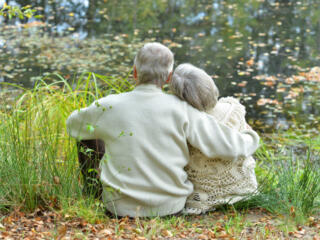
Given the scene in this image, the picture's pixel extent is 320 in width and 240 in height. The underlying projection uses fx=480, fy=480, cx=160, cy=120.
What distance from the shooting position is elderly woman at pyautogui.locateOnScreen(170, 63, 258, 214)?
2.90 meters

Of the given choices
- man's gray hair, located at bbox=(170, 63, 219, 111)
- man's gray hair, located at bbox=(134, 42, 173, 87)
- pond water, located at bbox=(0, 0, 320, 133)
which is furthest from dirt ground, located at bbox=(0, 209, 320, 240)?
pond water, located at bbox=(0, 0, 320, 133)

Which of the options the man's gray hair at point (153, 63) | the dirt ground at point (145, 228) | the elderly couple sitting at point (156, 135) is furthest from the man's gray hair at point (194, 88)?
the dirt ground at point (145, 228)

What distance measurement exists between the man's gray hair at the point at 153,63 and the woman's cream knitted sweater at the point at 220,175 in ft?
1.43

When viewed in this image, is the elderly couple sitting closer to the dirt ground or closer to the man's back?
the man's back

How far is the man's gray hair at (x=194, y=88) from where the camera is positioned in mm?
2883

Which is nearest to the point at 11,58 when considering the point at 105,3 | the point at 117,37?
the point at 117,37

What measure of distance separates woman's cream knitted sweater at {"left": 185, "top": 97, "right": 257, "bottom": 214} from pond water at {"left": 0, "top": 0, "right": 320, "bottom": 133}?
276 centimetres

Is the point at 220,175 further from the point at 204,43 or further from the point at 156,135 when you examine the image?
the point at 204,43

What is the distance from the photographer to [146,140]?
111 inches

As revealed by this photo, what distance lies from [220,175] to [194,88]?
0.58m

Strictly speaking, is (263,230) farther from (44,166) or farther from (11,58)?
(11,58)

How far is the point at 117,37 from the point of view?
8844 mm

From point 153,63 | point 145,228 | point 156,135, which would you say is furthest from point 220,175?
point 153,63

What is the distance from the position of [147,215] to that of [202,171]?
442 millimetres
